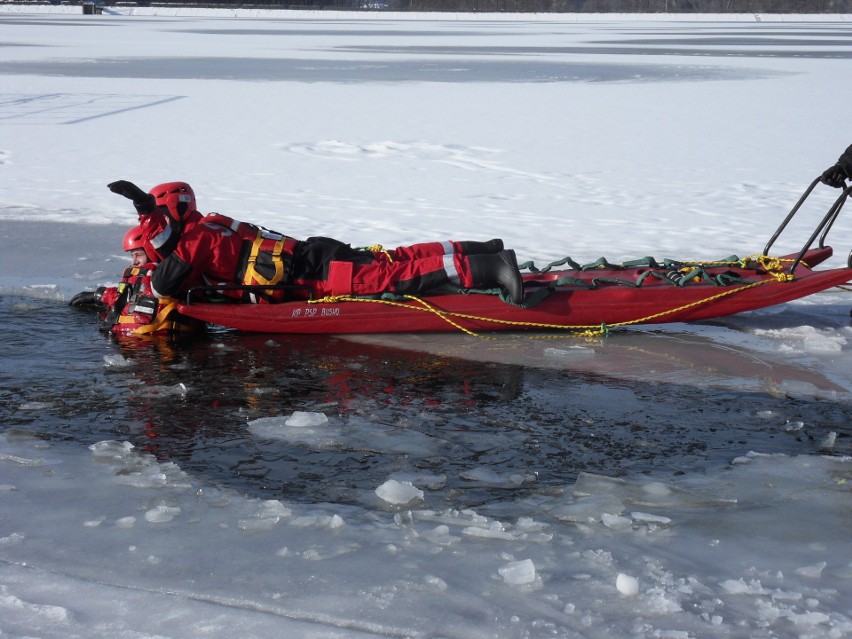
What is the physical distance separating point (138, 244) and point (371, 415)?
1648mm

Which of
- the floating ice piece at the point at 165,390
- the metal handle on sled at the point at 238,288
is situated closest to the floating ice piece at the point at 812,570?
the floating ice piece at the point at 165,390

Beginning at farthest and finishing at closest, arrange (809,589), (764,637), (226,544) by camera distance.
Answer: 1. (226,544)
2. (809,589)
3. (764,637)

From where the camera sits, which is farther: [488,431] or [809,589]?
[488,431]

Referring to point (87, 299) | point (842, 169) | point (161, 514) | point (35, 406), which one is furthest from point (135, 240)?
point (842, 169)

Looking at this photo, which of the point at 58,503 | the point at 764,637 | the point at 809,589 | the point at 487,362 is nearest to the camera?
the point at 764,637

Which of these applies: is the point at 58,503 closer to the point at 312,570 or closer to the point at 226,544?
the point at 226,544

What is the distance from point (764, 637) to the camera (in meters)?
2.47

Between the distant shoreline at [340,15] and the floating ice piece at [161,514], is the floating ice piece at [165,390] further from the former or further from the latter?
the distant shoreline at [340,15]

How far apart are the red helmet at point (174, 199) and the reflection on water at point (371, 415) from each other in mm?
644

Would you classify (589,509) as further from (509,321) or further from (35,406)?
(35,406)

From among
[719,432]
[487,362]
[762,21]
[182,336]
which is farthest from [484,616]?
[762,21]

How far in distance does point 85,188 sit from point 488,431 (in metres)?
5.95

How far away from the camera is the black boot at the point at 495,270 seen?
16.2 feet

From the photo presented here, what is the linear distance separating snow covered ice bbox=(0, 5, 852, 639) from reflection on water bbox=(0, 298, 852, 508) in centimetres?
3
